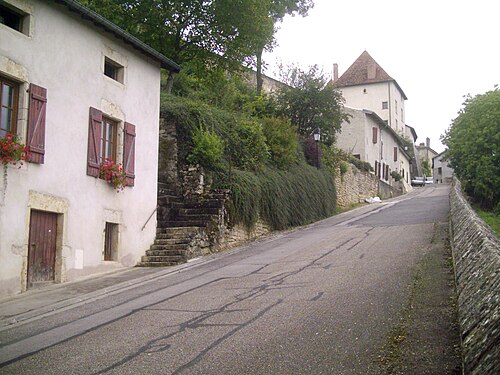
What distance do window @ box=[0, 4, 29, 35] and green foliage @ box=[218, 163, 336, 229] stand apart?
8.29 metres

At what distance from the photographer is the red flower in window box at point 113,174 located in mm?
13656

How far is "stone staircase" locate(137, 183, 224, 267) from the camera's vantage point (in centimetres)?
1492

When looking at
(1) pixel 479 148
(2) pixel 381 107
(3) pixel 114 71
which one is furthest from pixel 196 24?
(2) pixel 381 107

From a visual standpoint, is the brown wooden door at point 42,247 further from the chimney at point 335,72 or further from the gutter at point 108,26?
the chimney at point 335,72

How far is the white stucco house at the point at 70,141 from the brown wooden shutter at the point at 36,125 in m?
0.02

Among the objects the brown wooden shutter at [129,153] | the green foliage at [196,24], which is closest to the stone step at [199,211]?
the brown wooden shutter at [129,153]

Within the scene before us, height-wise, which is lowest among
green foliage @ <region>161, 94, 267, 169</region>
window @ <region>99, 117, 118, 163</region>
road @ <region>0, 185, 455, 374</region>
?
road @ <region>0, 185, 455, 374</region>

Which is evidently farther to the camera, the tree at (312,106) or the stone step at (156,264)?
the tree at (312,106)

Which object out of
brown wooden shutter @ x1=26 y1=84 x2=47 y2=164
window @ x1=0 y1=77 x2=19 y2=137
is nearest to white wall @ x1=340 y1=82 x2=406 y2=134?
brown wooden shutter @ x1=26 y1=84 x2=47 y2=164

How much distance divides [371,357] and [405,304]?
7.53ft

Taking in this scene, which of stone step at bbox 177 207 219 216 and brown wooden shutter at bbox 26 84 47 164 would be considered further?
stone step at bbox 177 207 219 216

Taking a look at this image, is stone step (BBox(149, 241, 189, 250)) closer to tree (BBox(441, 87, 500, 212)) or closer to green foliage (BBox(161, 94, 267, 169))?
green foliage (BBox(161, 94, 267, 169))

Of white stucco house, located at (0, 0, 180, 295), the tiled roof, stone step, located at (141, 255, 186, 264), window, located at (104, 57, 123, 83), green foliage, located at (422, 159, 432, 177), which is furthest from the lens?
green foliage, located at (422, 159, 432, 177)

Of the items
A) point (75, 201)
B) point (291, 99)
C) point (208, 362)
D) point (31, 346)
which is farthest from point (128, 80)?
point (291, 99)
